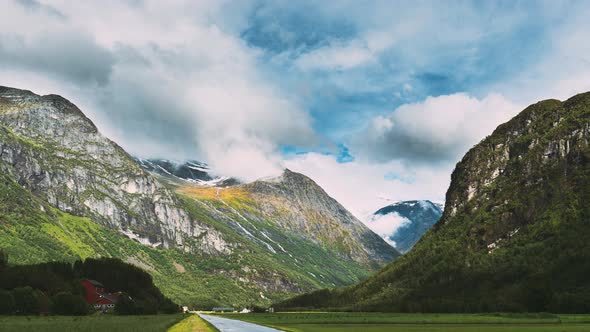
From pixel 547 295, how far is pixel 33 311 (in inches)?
→ 6057

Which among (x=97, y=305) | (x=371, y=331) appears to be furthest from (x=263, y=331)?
(x=97, y=305)

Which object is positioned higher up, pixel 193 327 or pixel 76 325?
pixel 76 325

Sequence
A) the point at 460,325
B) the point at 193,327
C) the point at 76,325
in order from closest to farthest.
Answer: the point at 76,325 → the point at 193,327 → the point at 460,325

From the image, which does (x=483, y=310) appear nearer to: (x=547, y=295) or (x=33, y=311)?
(x=547, y=295)

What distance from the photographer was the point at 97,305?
197125mm

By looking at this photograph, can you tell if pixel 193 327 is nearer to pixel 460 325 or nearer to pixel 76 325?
pixel 76 325

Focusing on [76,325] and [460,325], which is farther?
[460,325]

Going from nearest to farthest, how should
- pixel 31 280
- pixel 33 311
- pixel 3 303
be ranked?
pixel 3 303 → pixel 33 311 → pixel 31 280

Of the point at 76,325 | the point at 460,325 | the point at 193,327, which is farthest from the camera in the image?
the point at 460,325

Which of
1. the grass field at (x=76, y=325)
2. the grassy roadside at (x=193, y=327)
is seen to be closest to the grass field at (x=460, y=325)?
the grassy roadside at (x=193, y=327)

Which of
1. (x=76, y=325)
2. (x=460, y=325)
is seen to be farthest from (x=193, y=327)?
(x=460, y=325)

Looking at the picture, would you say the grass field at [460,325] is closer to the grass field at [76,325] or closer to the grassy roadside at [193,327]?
the grassy roadside at [193,327]

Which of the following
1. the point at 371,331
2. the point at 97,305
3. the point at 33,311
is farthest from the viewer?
the point at 97,305

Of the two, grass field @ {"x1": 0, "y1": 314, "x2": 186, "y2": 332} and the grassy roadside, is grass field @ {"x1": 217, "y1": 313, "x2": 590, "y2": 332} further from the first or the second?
grass field @ {"x1": 0, "y1": 314, "x2": 186, "y2": 332}
